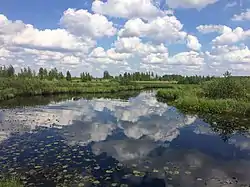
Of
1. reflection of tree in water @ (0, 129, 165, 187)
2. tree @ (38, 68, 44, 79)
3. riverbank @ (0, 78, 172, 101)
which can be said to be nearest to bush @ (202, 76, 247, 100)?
reflection of tree in water @ (0, 129, 165, 187)

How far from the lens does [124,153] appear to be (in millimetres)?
17000

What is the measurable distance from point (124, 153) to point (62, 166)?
421 centimetres

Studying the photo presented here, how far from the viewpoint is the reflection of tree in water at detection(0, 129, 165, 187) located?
1217 cm

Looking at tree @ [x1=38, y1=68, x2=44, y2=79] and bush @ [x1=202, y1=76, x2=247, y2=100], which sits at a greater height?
tree @ [x1=38, y1=68, x2=44, y2=79]

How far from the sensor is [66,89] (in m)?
74.1

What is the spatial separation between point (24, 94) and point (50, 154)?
4797cm

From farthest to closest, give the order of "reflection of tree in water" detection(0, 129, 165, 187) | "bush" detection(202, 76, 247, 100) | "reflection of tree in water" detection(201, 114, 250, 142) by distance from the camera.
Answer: "bush" detection(202, 76, 247, 100)
"reflection of tree in water" detection(201, 114, 250, 142)
"reflection of tree in water" detection(0, 129, 165, 187)

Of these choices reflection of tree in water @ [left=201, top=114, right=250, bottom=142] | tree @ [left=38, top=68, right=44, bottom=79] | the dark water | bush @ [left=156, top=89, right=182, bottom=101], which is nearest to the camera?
the dark water

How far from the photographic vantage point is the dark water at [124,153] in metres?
12.7

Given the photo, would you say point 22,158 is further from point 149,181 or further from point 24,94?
point 24,94

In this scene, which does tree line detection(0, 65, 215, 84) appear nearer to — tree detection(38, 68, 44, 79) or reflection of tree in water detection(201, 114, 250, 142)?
tree detection(38, 68, 44, 79)

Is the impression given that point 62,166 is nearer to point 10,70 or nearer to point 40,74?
point 10,70

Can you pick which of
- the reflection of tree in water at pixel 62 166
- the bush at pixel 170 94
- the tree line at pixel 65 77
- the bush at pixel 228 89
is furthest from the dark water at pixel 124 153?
the tree line at pixel 65 77

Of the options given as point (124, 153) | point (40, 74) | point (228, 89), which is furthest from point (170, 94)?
point (40, 74)
